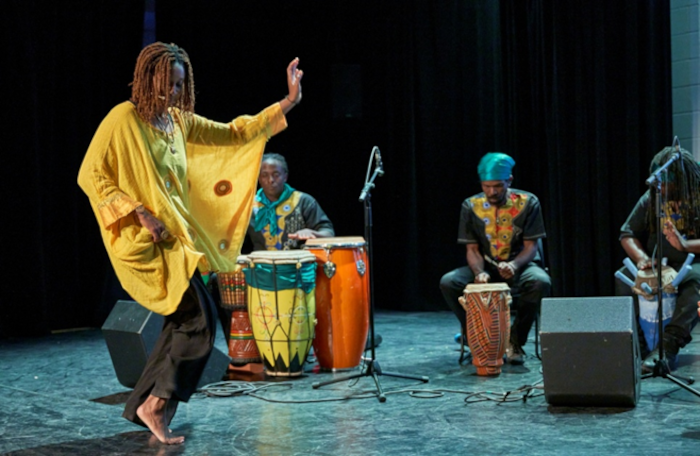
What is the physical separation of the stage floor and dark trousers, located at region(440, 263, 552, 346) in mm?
219

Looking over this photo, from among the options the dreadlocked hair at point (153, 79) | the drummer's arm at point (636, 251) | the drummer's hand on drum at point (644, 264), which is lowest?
the drummer's hand on drum at point (644, 264)

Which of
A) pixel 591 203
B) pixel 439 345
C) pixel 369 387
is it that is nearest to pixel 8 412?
pixel 369 387

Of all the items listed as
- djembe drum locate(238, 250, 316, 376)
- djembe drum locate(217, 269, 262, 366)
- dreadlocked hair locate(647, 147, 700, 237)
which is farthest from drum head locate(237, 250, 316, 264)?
dreadlocked hair locate(647, 147, 700, 237)

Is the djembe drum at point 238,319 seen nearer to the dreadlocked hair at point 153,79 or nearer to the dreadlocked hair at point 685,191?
the dreadlocked hair at point 153,79

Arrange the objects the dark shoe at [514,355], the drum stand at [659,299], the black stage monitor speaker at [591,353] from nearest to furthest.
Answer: the black stage monitor speaker at [591,353], the drum stand at [659,299], the dark shoe at [514,355]

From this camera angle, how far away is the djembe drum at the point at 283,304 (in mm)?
4926

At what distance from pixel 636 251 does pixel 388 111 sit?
3.64 meters

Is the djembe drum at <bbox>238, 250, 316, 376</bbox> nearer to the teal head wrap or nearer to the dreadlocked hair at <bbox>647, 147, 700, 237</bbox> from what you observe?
the teal head wrap

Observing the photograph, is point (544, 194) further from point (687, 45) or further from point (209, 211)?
point (209, 211)

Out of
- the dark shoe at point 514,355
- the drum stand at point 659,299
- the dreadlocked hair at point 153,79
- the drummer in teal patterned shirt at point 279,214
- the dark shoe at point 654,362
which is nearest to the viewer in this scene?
the dreadlocked hair at point 153,79

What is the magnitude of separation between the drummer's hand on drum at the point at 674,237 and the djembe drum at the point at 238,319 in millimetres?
2356

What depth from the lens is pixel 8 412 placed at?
165 inches

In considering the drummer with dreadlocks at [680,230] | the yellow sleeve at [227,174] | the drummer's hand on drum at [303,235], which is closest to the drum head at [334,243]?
the drummer's hand on drum at [303,235]

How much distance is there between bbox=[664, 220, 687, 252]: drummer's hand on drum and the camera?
4703 millimetres
